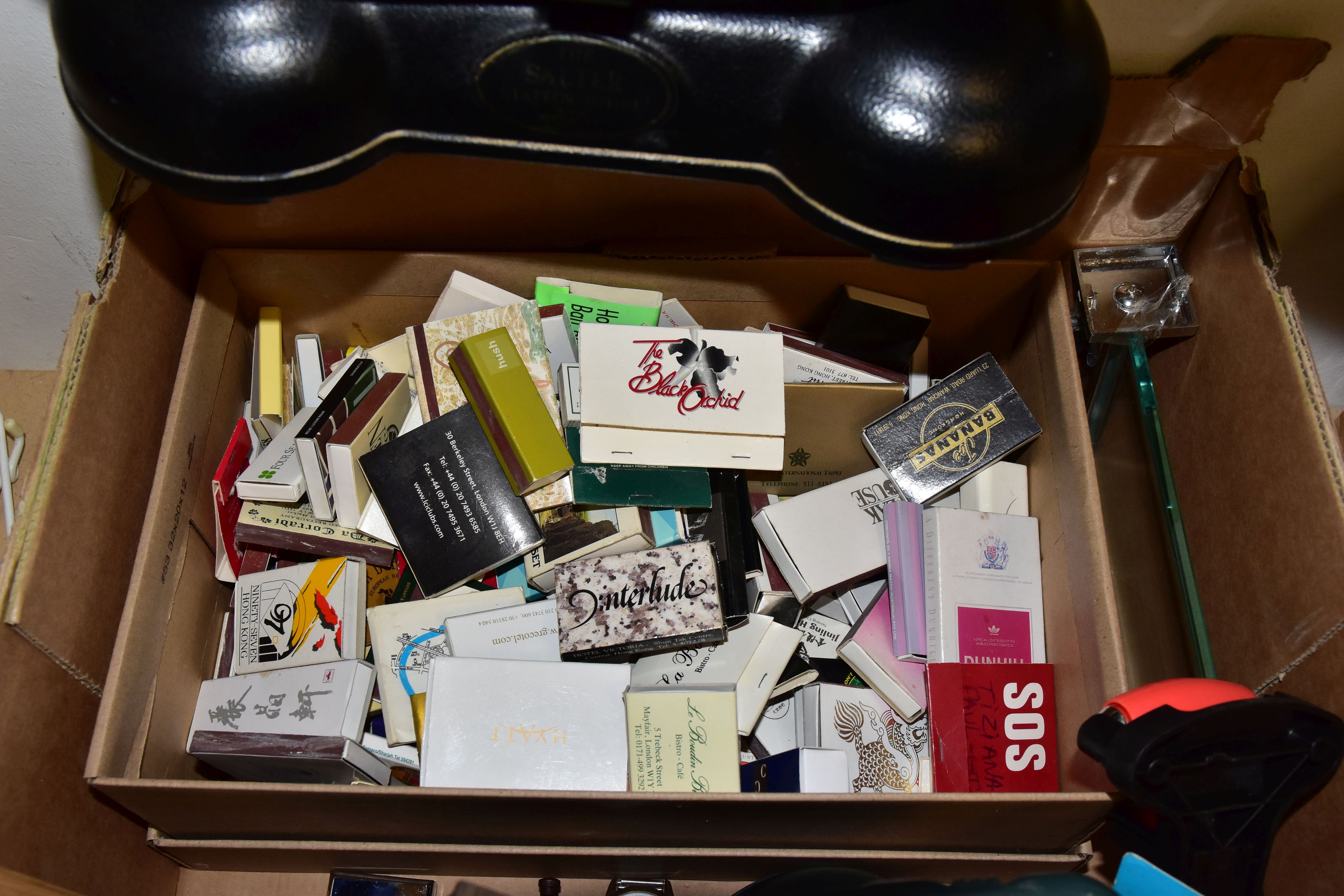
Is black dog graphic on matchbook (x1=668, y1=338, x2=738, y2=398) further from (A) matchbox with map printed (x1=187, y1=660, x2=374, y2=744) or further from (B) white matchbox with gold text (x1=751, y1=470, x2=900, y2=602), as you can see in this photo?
(A) matchbox with map printed (x1=187, y1=660, x2=374, y2=744)

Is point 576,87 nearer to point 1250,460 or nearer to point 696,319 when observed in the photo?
point 696,319

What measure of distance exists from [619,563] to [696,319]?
1.21ft

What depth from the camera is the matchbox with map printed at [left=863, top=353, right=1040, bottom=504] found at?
44.5 inches

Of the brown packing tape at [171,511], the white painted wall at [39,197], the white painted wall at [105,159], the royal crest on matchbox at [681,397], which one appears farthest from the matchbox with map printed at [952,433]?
the white painted wall at [39,197]

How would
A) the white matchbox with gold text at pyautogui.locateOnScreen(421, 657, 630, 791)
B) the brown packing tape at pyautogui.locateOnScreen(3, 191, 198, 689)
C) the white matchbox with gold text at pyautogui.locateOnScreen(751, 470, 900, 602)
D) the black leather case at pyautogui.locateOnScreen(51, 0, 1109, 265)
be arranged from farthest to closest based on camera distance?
the white matchbox with gold text at pyautogui.locateOnScreen(751, 470, 900, 602)
the white matchbox with gold text at pyautogui.locateOnScreen(421, 657, 630, 791)
the brown packing tape at pyautogui.locateOnScreen(3, 191, 198, 689)
the black leather case at pyautogui.locateOnScreen(51, 0, 1109, 265)

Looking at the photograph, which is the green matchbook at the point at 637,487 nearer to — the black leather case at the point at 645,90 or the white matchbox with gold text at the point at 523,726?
the white matchbox with gold text at the point at 523,726

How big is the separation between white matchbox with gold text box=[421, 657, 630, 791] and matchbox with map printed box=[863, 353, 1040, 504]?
44 cm

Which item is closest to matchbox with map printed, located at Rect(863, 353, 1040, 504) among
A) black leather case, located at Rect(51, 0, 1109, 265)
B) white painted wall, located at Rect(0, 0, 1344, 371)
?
white painted wall, located at Rect(0, 0, 1344, 371)

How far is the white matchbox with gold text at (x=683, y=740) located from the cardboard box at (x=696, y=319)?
0.07 meters

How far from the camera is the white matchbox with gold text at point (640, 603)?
3.35 ft

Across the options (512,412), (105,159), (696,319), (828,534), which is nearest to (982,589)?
(828,534)

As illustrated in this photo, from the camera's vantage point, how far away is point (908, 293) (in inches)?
44.7

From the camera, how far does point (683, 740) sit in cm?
99

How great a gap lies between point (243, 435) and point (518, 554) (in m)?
0.40
